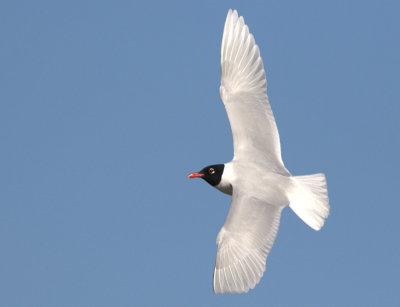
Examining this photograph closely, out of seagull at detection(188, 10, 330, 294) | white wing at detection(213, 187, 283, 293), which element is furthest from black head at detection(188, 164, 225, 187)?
white wing at detection(213, 187, 283, 293)

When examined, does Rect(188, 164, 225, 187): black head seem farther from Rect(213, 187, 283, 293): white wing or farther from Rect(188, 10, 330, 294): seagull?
Rect(213, 187, 283, 293): white wing

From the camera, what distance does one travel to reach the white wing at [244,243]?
703cm

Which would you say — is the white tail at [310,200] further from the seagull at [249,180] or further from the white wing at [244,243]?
the white wing at [244,243]

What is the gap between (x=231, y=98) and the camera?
8500 mm

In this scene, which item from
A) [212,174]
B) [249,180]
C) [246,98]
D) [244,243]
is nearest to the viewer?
[244,243]

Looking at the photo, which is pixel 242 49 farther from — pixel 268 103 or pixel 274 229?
pixel 274 229

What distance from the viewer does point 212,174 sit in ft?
26.4

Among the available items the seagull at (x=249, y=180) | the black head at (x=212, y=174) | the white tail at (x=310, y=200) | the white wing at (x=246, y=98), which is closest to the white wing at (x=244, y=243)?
the seagull at (x=249, y=180)

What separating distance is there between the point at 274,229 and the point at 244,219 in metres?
0.35

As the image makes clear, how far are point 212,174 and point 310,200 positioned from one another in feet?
4.01

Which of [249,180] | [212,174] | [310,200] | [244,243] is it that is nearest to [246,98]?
[212,174]

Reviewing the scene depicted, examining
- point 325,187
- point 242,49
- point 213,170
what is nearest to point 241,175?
point 213,170

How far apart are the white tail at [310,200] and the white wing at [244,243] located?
368mm

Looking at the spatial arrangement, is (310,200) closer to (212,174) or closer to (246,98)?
(212,174)
